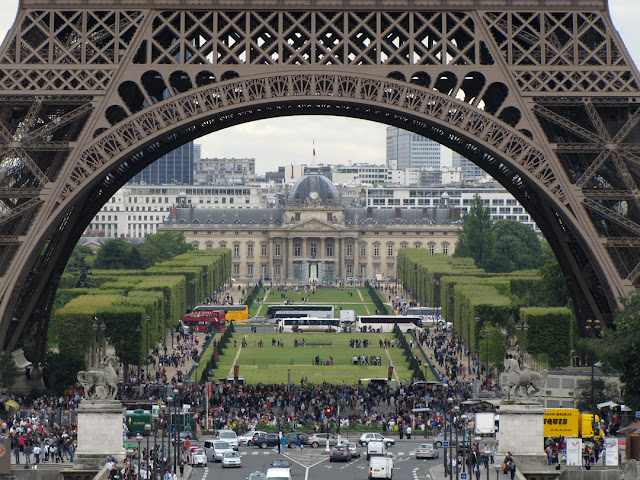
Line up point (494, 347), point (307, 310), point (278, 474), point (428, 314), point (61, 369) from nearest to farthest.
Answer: point (278, 474) → point (61, 369) → point (494, 347) → point (428, 314) → point (307, 310)

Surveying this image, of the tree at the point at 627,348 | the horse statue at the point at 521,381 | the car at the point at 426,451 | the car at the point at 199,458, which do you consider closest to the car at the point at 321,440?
the car at the point at 426,451

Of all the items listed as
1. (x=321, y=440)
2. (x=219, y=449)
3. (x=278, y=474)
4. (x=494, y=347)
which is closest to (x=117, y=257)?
(x=494, y=347)

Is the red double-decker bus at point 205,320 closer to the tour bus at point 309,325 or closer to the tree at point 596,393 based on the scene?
the tour bus at point 309,325

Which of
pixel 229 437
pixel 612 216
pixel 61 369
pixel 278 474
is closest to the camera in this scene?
pixel 278 474

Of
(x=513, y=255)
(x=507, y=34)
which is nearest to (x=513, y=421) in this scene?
(x=507, y=34)

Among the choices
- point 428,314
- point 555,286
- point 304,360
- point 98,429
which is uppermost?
point 555,286

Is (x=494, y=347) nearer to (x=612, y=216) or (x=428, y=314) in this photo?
(x=612, y=216)

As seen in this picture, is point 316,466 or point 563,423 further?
point 563,423
